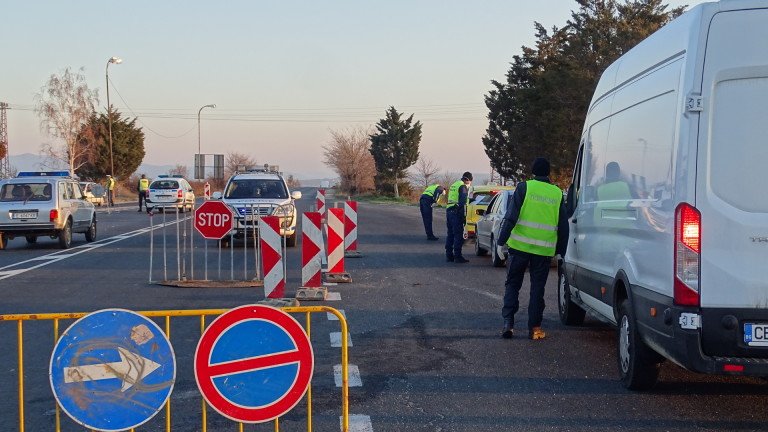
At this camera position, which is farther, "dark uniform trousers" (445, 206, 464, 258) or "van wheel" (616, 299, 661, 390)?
"dark uniform trousers" (445, 206, 464, 258)

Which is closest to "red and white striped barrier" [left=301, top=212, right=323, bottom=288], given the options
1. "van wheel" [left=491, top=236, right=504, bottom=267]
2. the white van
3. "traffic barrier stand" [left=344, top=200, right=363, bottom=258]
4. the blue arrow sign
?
"traffic barrier stand" [left=344, top=200, right=363, bottom=258]

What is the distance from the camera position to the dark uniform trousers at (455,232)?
1789 centimetres

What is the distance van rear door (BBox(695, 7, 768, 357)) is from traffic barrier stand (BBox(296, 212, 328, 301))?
713 centimetres

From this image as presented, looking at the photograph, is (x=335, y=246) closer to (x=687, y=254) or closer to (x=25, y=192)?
(x=687, y=254)

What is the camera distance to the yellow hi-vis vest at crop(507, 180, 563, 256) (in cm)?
884

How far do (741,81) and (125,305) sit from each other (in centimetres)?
846

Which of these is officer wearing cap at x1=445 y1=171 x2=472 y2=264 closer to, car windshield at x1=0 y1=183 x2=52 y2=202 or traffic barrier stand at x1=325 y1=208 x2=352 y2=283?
traffic barrier stand at x1=325 y1=208 x2=352 y2=283

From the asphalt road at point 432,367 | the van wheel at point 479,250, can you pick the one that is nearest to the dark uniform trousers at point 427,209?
the van wheel at point 479,250

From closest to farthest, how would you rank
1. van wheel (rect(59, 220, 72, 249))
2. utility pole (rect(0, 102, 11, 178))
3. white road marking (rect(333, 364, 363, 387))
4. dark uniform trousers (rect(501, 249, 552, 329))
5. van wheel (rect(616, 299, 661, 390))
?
van wheel (rect(616, 299, 661, 390)) < white road marking (rect(333, 364, 363, 387)) < dark uniform trousers (rect(501, 249, 552, 329)) < van wheel (rect(59, 220, 72, 249)) < utility pole (rect(0, 102, 11, 178))

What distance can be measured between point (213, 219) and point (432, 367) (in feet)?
22.8

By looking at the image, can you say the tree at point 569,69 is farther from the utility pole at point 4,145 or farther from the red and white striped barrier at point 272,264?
the utility pole at point 4,145

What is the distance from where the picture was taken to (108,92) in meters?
59.5

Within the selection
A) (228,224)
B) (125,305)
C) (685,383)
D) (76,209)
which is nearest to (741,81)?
(685,383)

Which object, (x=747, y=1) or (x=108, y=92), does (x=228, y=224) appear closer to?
(x=747, y=1)
